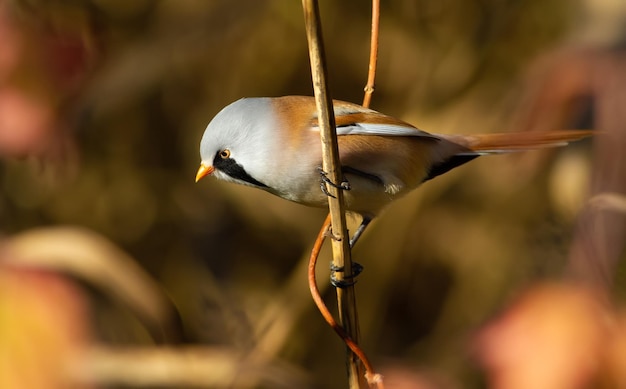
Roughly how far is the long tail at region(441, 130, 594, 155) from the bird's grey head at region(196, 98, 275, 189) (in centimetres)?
48

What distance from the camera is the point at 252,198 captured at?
3238 mm

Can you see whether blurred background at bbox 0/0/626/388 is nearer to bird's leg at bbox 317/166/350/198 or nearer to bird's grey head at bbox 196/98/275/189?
bird's grey head at bbox 196/98/275/189

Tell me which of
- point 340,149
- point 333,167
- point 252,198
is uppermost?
point 252,198

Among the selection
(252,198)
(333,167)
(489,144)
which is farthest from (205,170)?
(252,198)

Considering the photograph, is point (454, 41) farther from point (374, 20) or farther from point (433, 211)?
point (374, 20)

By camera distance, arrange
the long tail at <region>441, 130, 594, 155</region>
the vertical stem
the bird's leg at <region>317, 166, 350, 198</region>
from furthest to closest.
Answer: the long tail at <region>441, 130, 594, 155</region>, the bird's leg at <region>317, 166, 350, 198</region>, the vertical stem

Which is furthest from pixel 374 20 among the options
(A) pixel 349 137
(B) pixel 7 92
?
(B) pixel 7 92

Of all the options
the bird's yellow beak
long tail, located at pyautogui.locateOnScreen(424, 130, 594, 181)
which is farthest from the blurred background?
the bird's yellow beak

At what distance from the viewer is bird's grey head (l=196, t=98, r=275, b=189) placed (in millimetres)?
1649

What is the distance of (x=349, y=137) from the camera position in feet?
5.88

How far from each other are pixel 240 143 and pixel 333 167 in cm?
46

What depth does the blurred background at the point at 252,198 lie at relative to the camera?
8.91 ft

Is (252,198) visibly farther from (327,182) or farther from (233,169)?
(327,182)

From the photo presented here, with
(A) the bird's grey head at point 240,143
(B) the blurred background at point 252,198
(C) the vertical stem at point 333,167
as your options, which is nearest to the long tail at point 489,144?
(A) the bird's grey head at point 240,143
